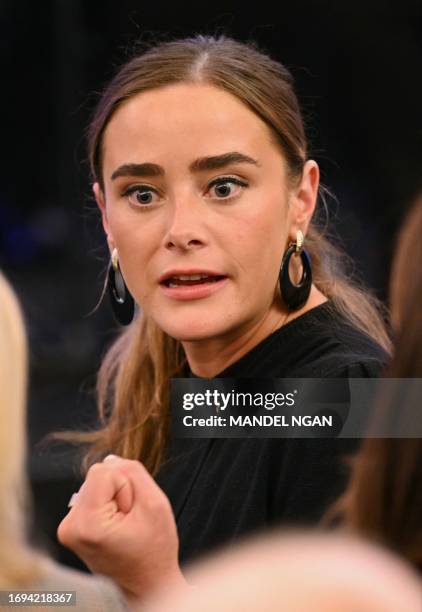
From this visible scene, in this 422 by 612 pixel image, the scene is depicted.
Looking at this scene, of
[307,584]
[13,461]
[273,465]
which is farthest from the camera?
[273,465]

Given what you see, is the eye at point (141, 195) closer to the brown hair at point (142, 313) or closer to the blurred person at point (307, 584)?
the brown hair at point (142, 313)

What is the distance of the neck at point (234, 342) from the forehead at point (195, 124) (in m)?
0.14

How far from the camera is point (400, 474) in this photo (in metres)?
0.51

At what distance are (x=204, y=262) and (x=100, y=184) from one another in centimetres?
15

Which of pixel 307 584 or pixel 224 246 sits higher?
pixel 224 246

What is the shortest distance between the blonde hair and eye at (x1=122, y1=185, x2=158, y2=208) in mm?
282

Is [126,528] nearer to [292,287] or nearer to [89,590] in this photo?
[89,590]

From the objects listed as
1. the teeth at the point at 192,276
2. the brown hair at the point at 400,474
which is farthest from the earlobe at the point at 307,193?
the brown hair at the point at 400,474

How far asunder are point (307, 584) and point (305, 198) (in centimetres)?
66

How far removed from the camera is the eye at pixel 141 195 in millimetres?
1015

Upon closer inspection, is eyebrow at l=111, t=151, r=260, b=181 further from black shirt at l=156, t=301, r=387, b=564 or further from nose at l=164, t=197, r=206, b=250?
black shirt at l=156, t=301, r=387, b=564

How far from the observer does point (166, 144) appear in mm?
989

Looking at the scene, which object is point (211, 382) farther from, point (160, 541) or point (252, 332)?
point (160, 541)

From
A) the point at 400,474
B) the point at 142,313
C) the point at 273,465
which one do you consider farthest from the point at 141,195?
the point at 400,474
